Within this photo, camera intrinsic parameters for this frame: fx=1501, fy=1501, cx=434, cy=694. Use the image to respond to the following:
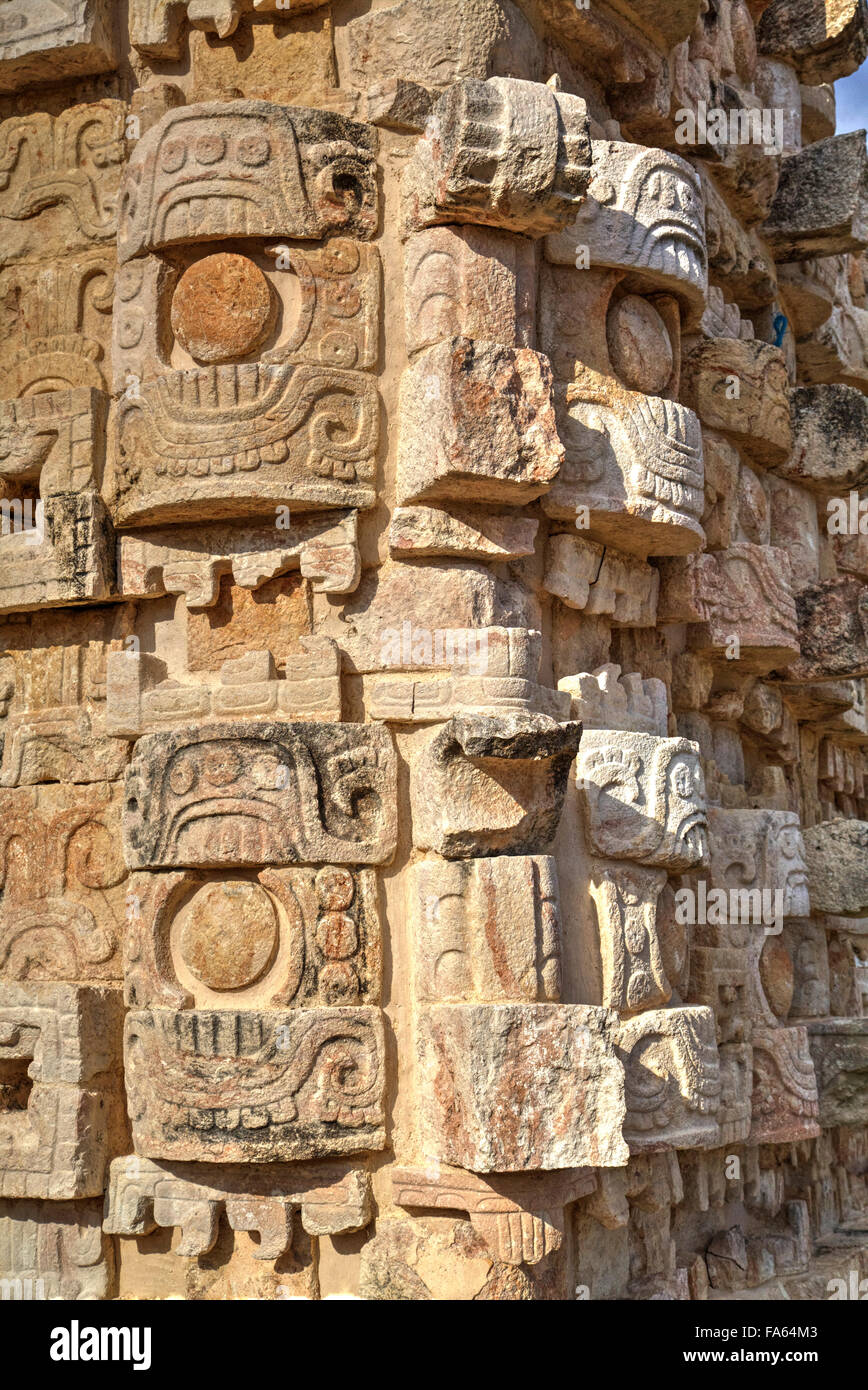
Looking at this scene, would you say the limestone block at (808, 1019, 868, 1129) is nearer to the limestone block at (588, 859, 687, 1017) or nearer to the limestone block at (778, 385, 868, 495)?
the limestone block at (588, 859, 687, 1017)

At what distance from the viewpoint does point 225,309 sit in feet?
17.4

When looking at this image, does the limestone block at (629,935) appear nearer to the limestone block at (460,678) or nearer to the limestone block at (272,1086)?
the limestone block at (460,678)

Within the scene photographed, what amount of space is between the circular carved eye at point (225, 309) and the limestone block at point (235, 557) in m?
0.62

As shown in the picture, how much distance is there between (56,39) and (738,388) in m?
3.13

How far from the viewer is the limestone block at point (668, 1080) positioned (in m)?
5.23

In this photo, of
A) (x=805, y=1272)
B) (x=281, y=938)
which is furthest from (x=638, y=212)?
(x=805, y=1272)

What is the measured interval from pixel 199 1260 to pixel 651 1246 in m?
1.63

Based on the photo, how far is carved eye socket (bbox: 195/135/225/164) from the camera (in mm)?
5262

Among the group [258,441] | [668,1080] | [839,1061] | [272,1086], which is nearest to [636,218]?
[258,441]

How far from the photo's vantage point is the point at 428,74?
5.38 m

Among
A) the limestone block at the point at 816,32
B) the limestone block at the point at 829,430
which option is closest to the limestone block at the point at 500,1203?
the limestone block at the point at 829,430

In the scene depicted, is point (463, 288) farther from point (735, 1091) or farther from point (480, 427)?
point (735, 1091)

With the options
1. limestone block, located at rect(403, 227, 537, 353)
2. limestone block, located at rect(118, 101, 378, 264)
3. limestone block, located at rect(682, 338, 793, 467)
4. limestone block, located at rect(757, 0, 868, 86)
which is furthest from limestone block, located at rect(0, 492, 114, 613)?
limestone block, located at rect(757, 0, 868, 86)

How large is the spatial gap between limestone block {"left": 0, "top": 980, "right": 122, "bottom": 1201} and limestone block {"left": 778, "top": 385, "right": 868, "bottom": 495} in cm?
418
